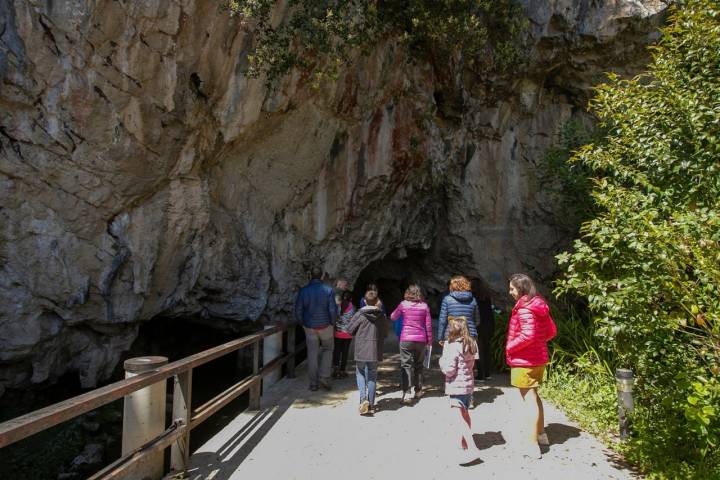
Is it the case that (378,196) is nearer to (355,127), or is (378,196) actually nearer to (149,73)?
(355,127)

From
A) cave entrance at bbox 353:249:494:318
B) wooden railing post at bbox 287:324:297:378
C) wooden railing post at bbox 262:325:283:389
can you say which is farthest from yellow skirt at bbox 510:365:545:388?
cave entrance at bbox 353:249:494:318

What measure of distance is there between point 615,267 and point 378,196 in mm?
7057

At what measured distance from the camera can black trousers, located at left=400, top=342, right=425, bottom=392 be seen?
5668 millimetres

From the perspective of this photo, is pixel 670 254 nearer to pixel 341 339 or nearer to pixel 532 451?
pixel 532 451

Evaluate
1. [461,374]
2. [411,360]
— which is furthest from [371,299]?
[461,374]

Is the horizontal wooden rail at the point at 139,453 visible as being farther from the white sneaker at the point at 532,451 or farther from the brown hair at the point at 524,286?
the brown hair at the point at 524,286

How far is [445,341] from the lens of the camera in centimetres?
470

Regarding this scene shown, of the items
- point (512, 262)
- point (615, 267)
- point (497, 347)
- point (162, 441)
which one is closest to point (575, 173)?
point (512, 262)

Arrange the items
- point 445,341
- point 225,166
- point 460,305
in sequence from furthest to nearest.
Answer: point 225,166 → point 460,305 → point 445,341

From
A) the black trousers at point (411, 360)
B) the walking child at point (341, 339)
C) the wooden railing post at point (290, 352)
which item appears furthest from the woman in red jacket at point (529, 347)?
the wooden railing post at point (290, 352)

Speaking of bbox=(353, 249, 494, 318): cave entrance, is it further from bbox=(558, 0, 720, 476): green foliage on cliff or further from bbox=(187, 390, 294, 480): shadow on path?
bbox=(558, 0, 720, 476): green foliage on cliff

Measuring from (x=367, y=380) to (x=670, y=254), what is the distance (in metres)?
3.44

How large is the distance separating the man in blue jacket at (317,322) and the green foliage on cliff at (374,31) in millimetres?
3829

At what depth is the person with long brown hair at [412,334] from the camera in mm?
5629
